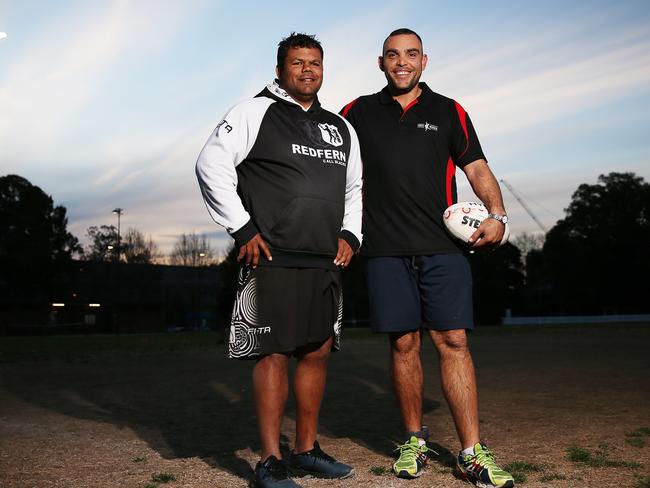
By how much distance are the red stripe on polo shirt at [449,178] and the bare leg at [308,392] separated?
113 centimetres

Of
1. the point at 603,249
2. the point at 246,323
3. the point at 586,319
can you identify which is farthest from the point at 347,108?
the point at 603,249

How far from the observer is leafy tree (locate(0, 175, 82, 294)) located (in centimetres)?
5259

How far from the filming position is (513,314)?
7356 centimetres

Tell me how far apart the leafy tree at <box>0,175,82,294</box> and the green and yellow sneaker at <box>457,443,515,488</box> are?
5290cm

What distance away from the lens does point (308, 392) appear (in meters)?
4.29

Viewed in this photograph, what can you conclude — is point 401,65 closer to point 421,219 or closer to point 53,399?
point 421,219

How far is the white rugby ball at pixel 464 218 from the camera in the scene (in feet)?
14.3

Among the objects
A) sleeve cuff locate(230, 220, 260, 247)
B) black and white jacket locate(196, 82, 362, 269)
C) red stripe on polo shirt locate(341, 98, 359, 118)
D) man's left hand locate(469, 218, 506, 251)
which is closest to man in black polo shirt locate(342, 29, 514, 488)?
man's left hand locate(469, 218, 506, 251)

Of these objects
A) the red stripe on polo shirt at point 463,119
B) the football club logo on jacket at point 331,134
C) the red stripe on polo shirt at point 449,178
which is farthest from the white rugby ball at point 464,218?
the football club logo on jacket at point 331,134

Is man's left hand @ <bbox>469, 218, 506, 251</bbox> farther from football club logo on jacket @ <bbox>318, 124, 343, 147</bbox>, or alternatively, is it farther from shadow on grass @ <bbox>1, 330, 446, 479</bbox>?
shadow on grass @ <bbox>1, 330, 446, 479</bbox>

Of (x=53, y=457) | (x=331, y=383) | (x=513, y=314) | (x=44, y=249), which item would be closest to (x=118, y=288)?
(x=44, y=249)

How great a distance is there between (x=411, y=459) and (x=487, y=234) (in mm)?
1344

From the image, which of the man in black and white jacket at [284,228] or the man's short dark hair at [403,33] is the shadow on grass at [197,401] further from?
the man's short dark hair at [403,33]

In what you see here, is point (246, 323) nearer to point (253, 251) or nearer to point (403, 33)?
point (253, 251)
